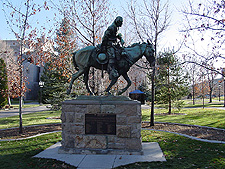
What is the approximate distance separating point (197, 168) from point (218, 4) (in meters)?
5.95

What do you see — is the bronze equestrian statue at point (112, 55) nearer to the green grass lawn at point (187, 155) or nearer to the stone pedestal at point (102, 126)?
the stone pedestal at point (102, 126)

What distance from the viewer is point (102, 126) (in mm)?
5758

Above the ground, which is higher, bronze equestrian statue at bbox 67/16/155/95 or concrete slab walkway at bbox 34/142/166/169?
bronze equestrian statue at bbox 67/16/155/95

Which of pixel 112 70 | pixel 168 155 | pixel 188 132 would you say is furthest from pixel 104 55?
pixel 188 132

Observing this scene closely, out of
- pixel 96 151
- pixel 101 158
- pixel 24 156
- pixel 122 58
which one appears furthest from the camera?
pixel 122 58

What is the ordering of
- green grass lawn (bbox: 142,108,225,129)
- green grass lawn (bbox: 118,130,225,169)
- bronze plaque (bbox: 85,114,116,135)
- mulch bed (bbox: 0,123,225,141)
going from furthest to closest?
green grass lawn (bbox: 142,108,225,129), mulch bed (bbox: 0,123,225,141), bronze plaque (bbox: 85,114,116,135), green grass lawn (bbox: 118,130,225,169)

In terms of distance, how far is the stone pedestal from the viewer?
5684mm

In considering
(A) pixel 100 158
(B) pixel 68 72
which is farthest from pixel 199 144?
(B) pixel 68 72

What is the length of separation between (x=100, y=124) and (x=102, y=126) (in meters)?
0.08

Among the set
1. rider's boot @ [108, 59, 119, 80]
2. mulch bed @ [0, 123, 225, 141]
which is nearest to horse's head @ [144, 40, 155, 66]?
rider's boot @ [108, 59, 119, 80]

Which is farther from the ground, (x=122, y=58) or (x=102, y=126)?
(x=122, y=58)

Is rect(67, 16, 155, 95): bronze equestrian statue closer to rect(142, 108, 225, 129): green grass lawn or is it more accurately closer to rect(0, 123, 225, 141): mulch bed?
rect(0, 123, 225, 141): mulch bed

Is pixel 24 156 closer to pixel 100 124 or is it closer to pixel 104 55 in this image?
pixel 100 124

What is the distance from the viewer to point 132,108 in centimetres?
569
